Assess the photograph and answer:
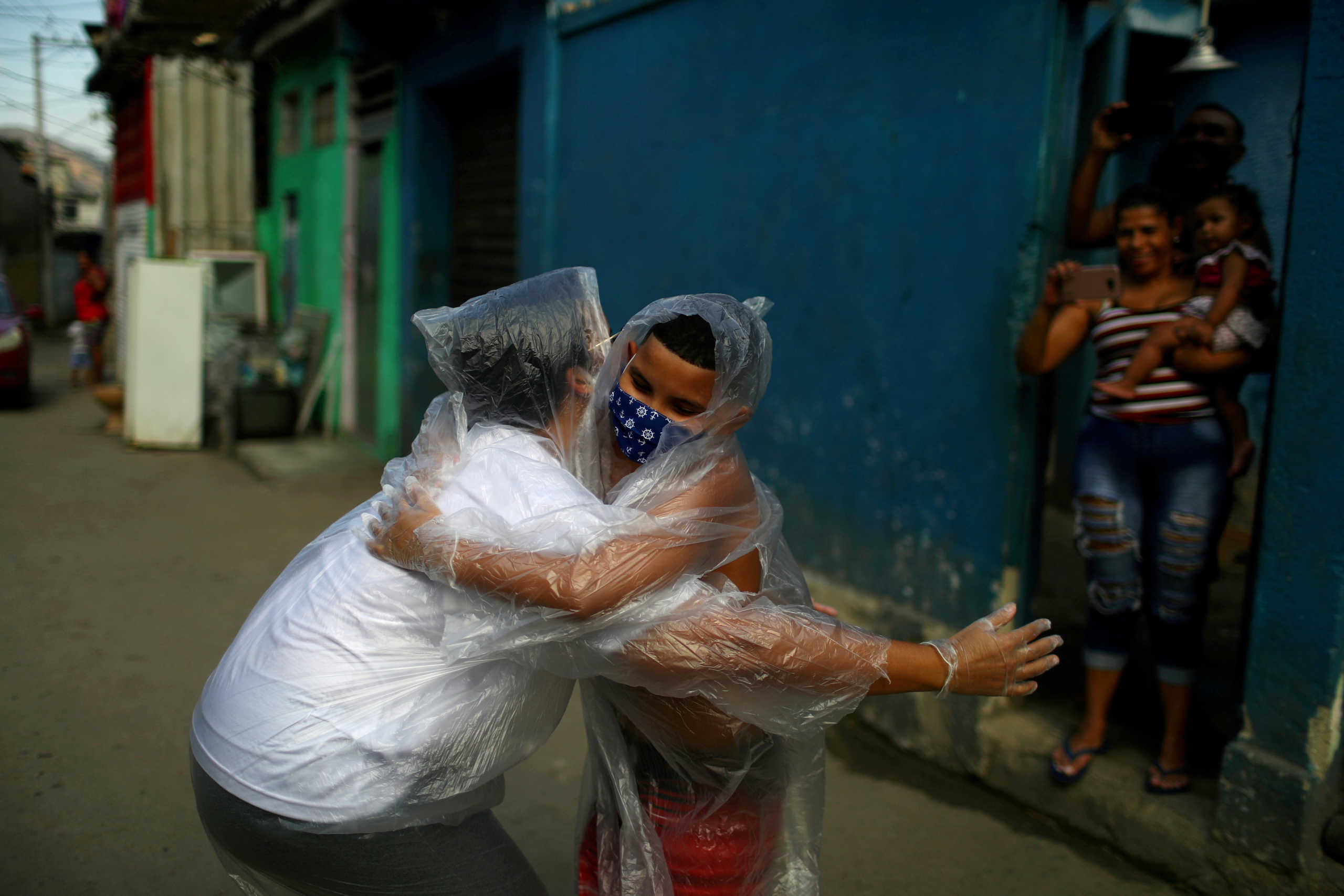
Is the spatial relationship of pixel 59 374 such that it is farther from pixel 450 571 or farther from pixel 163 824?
pixel 450 571

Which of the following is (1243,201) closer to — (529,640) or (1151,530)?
(1151,530)

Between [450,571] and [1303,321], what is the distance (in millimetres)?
2141

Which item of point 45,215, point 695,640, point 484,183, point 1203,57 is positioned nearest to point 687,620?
point 695,640

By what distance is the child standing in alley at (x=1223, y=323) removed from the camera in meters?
2.65

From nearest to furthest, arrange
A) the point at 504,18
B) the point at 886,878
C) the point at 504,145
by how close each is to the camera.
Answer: the point at 886,878
the point at 504,18
the point at 504,145

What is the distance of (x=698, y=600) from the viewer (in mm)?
1384

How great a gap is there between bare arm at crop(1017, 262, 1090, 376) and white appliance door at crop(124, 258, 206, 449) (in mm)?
7470

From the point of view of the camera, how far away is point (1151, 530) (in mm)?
2795

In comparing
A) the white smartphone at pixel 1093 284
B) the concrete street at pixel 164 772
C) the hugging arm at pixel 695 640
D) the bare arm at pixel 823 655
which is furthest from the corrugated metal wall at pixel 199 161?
the bare arm at pixel 823 655

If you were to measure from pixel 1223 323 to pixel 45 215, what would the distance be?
1089 inches

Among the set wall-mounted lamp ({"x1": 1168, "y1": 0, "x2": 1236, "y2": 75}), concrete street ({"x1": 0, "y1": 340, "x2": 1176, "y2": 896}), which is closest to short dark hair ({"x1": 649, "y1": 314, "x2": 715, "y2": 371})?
concrete street ({"x1": 0, "y1": 340, "x2": 1176, "y2": 896})

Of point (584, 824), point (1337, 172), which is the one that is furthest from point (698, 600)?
point (1337, 172)

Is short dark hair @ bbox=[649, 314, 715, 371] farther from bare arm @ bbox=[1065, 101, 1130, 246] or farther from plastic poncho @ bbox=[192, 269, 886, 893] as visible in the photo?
bare arm @ bbox=[1065, 101, 1130, 246]

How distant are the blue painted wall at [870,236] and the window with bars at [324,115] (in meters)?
5.30
